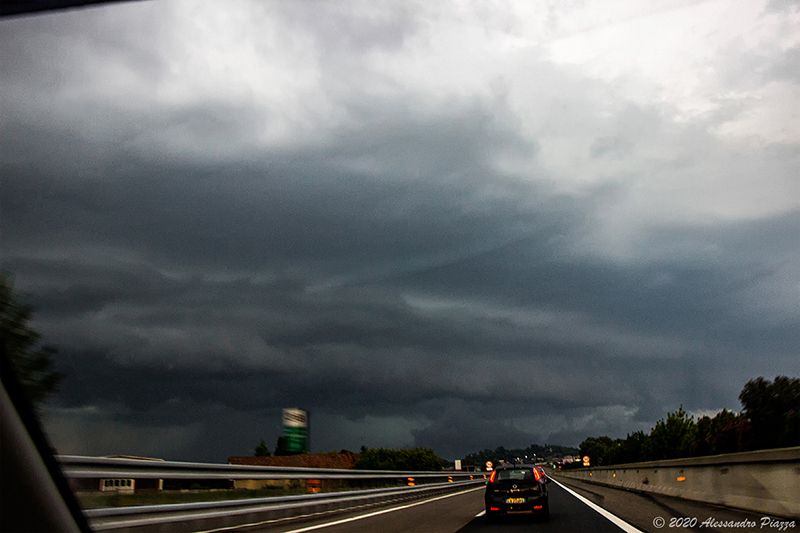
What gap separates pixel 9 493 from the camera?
3.38m

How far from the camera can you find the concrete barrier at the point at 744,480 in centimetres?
1230

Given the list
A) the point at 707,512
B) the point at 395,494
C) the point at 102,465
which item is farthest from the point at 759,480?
the point at 395,494

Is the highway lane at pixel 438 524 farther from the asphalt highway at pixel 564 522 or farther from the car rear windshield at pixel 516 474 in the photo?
the car rear windshield at pixel 516 474

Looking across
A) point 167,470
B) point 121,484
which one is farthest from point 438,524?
point 121,484

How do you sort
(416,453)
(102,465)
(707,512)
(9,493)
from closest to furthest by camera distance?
(9,493) < (102,465) < (707,512) < (416,453)

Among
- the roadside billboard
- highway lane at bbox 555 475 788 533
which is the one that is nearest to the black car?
highway lane at bbox 555 475 788 533

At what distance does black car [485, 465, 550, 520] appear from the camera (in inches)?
655

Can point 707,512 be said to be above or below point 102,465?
below

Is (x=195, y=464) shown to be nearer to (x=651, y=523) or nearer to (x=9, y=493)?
(x=9, y=493)

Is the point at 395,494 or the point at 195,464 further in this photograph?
the point at 395,494

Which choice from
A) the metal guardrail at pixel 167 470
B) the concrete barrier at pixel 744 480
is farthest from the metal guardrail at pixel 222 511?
the concrete barrier at pixel 744 480

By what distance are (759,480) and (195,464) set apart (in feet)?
36.4

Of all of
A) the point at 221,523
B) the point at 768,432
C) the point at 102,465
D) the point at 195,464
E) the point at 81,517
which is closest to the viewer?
the point at 81,517

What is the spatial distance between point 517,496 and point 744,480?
507cm
